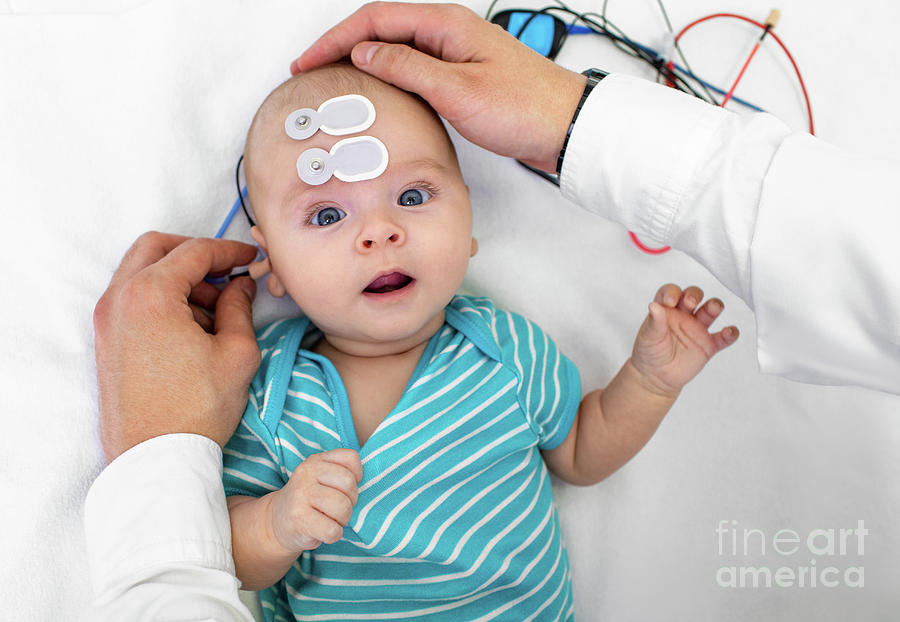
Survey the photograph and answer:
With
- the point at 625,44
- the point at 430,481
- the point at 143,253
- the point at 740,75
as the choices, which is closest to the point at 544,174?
the point at 625,44

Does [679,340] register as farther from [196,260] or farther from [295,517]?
[196,260]

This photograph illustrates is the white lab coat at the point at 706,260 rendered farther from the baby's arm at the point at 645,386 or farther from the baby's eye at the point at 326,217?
the baby's eye at the point at 326,217

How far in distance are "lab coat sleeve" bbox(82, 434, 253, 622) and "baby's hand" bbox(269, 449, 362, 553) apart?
0.28ft

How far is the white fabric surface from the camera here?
1174 mm

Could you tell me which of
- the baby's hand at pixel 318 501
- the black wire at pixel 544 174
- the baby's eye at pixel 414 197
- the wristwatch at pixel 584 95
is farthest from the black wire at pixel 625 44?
the baby's hand at pixel 318 501

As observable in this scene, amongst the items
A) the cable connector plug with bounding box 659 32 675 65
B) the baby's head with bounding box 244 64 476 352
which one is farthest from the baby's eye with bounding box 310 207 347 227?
the cable connector plug with bounding box 659 32 675 65

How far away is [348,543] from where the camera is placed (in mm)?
1209

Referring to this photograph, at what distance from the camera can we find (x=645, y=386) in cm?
137

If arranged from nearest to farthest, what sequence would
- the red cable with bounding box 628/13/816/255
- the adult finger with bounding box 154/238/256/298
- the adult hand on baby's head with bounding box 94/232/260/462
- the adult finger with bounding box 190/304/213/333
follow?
the adult hand on baby's head with bounding box 94/232/260/462 < the adult finger with bounding box 154/238/256/298 < the adult finger with bounding box 190/304/213/333 < the red cable with bounding box 628/13/816/255

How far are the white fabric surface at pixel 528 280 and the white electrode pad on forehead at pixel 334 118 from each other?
282 mm

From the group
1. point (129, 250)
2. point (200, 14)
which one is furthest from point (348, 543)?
point (200, 14)

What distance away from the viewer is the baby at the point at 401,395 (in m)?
1.20

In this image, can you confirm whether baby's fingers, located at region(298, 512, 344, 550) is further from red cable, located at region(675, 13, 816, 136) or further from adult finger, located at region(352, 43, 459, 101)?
red cable, located at region(675, 13, 816, 136)

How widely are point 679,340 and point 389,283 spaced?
0.54m
